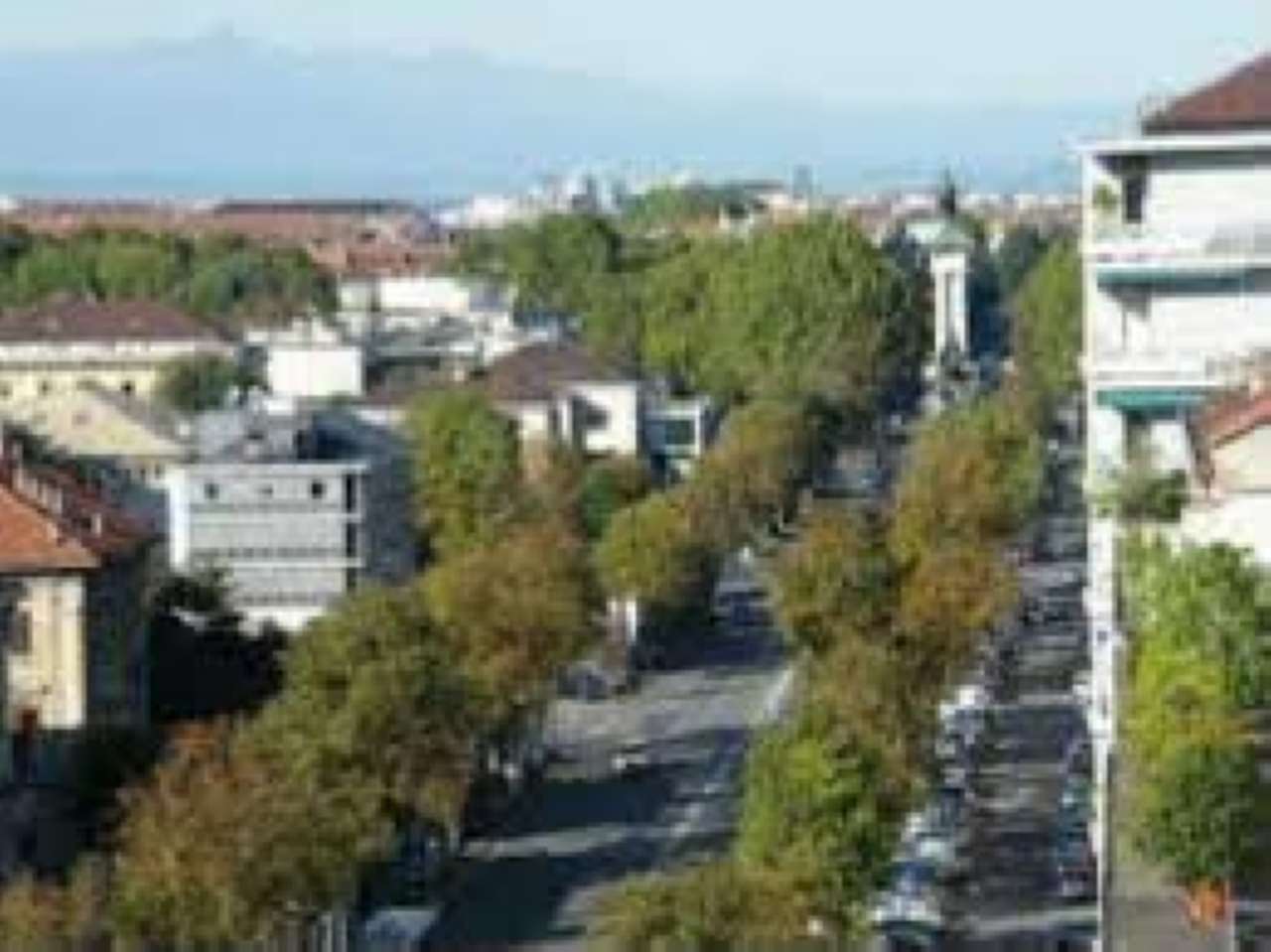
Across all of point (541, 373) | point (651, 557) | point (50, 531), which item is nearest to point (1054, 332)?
point (541, 373)

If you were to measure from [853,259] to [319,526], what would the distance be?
36.7 meters

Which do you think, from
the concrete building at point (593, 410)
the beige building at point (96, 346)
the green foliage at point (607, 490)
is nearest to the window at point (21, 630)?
the green foliage at point (607, 490)

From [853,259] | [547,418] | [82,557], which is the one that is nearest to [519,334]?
[853,259]

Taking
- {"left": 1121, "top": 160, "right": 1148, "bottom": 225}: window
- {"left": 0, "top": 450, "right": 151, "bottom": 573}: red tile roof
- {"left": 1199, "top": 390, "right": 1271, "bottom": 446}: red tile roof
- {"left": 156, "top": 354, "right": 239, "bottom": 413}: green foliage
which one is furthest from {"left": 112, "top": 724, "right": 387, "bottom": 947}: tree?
{"left": 156, "top": 354, "right": 239, "bottom": 413}: green foliage

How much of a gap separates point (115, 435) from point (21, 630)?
21.2 metres

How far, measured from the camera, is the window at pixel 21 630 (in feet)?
134

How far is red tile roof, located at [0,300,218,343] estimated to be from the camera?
83812 mm

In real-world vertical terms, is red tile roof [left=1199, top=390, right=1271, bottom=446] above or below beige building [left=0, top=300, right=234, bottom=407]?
above

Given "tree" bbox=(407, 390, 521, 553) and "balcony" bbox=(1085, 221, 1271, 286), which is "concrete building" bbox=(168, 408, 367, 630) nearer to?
"tree" bbox=(407, 390, 521, 553)

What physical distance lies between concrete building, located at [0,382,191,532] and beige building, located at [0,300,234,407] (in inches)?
625

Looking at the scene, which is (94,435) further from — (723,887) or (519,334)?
(723,887)

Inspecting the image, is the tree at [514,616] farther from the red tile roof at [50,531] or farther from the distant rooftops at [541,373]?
the distant rooftops at [541,373]

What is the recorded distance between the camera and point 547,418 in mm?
73188

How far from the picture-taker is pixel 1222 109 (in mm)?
28531
